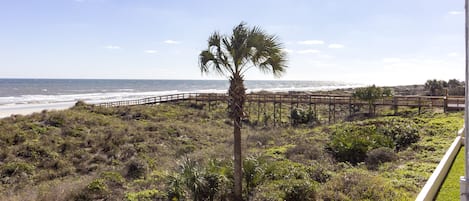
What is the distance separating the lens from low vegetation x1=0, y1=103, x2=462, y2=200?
31.8ft

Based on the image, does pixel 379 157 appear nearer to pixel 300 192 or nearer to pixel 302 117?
pixel 300 192

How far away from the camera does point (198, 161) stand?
49.3 ft

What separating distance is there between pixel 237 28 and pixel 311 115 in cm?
2680

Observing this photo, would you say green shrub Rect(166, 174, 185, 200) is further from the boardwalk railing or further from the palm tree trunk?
the boardwalk railing

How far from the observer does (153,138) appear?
25156 millimetres

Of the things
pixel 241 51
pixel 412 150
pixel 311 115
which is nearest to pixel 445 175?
pixel 412 150

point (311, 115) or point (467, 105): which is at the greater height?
point (467, 105)

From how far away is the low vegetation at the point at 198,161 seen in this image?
31.8ft

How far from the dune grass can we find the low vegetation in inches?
25.3

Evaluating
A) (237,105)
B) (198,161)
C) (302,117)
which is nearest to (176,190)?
(237,105)

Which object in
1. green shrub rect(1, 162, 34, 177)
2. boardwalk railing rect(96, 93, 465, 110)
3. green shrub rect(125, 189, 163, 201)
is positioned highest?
boardwalk railing rect(96, 93, 465, 110)

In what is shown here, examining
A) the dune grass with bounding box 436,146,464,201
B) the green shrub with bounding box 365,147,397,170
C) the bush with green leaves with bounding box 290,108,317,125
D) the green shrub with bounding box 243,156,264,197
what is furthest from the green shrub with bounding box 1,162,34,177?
the bush with green leaves with bounding box 290,108,317,125

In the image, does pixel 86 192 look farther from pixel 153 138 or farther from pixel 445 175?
pixel 153 138

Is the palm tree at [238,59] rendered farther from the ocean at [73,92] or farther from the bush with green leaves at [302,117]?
the bush with green leaves at [302,117]
